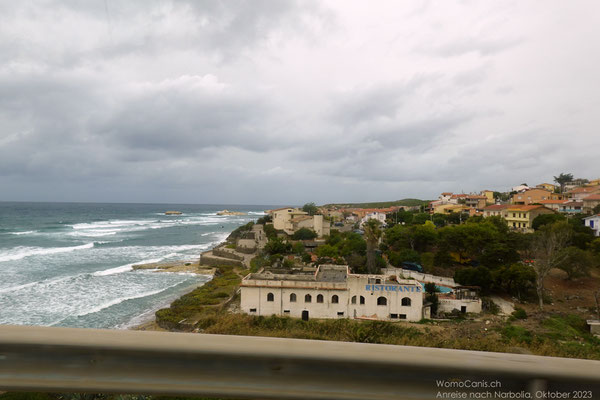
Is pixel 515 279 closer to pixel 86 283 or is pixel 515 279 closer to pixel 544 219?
pixel 544 219

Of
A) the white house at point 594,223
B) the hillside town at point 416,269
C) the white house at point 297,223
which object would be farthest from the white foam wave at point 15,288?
the white house at point 594,223

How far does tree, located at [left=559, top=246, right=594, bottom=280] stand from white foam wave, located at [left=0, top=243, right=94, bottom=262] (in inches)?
1593

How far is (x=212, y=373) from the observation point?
58.3 inches

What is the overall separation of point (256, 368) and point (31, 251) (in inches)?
1558

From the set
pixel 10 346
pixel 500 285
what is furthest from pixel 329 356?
pixel 500 285

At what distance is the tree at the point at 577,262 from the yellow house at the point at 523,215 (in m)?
12.7

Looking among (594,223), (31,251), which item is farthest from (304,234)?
(31,251)

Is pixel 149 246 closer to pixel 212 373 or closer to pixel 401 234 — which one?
pixel 401 234

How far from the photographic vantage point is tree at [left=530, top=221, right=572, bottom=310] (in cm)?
1538

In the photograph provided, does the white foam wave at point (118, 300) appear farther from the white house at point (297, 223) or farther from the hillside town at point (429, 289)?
the white house at point (297, 223)

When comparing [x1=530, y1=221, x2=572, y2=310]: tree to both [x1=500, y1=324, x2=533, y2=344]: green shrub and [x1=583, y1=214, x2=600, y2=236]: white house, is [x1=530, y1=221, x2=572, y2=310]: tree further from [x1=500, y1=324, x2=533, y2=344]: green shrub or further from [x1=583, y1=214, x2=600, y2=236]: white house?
[x1=583, y1=214, x2=600, y2=236]: white house

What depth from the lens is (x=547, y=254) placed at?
656 inches

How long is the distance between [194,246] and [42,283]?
1850cm

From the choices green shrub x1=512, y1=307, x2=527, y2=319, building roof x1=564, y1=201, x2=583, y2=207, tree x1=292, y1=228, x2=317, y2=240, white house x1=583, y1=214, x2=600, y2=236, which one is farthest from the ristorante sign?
building roof x1=564, y1=201, x2=583, y2=207
